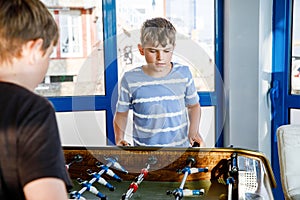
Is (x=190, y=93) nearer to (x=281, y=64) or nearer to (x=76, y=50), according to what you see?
(x=281, y=64)

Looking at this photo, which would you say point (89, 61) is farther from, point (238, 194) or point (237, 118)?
point (238, 194)

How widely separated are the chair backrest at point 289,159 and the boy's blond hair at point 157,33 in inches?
31.5

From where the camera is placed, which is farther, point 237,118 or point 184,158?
point 237,118

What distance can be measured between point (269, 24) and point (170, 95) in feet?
4.90

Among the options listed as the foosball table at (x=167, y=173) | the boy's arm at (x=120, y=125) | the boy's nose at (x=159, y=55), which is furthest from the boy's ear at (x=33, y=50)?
the boy's arm at (x=120, y=125)

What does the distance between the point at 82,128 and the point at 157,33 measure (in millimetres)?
1443

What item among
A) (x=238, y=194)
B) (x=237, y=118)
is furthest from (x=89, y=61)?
(x=238, y=194)

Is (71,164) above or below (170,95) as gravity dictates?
below

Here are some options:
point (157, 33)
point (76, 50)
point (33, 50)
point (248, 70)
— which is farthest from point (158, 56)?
point (76, 50)

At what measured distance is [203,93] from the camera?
11.1ft

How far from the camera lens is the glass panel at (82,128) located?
3065 mm

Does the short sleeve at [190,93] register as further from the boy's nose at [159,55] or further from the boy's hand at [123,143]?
the boy's hand at [123,143]

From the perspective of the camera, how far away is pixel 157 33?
2012 millimetres

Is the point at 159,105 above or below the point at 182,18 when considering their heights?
below
